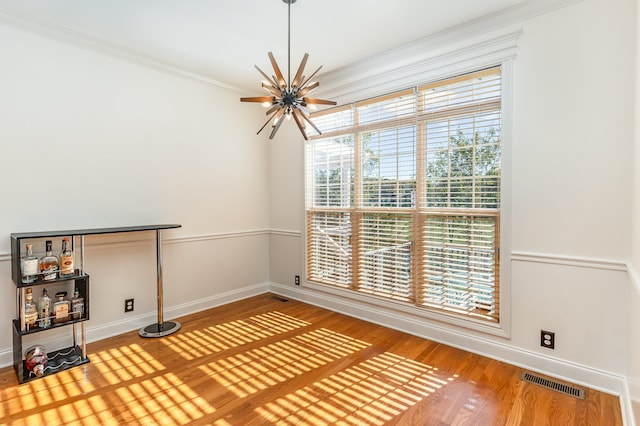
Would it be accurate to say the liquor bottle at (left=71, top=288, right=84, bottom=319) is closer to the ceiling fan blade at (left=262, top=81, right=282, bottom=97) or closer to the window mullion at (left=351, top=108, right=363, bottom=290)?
the ceiling fan blade at (left=262, top=81, right=282, bottom=97)

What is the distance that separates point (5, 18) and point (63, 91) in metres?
0.58

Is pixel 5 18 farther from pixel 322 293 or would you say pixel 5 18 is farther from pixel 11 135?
pixel 322 293

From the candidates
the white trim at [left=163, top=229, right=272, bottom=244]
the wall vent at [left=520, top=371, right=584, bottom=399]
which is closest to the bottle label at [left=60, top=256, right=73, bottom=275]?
the white trim at [left=163, top=229, right=272, bottom=244]

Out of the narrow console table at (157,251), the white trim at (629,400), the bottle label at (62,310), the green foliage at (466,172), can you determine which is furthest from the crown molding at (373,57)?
the white trim at (629,400)

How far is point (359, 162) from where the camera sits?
352cm

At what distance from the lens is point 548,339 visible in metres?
2.39

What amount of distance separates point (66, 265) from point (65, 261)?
34mm

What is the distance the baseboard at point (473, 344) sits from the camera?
2.21m

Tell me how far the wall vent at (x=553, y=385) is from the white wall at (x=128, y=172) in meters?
3.19

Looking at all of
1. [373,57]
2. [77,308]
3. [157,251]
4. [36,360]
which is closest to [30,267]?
[77,308]

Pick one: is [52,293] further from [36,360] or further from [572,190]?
[572,190]

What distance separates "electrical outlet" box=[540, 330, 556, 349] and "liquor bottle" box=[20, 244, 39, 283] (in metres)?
3.88

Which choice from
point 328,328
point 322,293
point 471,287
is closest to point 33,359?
point 328,328

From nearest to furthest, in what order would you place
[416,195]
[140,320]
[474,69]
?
[474,69] → [416,195] → [140,320]
